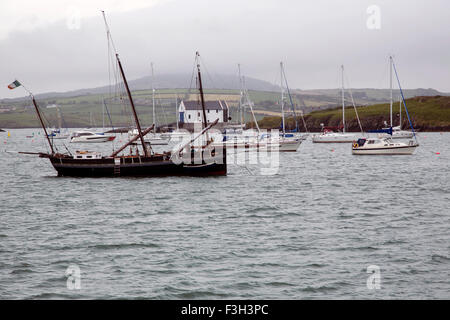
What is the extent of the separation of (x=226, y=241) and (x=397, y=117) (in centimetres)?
14290

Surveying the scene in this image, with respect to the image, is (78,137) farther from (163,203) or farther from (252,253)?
(252,253)

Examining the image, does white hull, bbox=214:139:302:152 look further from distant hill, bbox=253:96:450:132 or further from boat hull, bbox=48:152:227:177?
distant hill, bbox=253:96:450:132

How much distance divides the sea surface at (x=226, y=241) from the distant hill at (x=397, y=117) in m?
116

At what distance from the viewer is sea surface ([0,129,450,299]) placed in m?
15.9

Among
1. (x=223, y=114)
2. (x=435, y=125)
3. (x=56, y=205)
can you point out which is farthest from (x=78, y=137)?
(x=56, y=205)

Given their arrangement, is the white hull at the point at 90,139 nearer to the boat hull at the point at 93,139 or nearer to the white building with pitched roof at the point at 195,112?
the boat hull at the point at 93,139

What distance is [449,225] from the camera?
24781mm

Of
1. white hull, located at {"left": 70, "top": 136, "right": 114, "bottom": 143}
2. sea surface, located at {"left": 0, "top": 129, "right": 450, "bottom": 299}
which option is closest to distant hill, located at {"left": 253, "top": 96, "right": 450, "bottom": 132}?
white hull, located at {"left": 70, "top": 136, "right": 114, "bottom": 143}

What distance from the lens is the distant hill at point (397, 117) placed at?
152 meters

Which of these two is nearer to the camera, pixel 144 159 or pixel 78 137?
pixel 144 159

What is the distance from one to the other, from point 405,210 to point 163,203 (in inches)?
574

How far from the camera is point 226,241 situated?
21.9 meters

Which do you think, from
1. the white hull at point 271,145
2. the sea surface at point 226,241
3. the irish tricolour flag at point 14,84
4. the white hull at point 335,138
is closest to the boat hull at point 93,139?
the white hull at point 335,138
